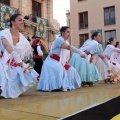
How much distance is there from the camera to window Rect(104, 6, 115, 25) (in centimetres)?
2611

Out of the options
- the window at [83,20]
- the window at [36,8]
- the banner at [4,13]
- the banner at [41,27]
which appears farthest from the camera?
the window at [83,20]

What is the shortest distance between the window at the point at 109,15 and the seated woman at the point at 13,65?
22955 mm

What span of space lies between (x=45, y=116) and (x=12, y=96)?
1.55 metres

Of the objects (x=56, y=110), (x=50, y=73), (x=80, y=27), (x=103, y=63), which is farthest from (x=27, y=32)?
(x=56, y=110)

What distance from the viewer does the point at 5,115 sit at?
2.44 m

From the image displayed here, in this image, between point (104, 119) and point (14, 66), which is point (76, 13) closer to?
point (14, 66)

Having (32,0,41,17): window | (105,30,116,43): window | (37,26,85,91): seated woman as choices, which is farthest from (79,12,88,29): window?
(37,26,85,91): seated woman

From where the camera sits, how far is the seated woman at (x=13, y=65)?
3.83 metres

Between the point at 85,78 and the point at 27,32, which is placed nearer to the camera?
the point at 85,78

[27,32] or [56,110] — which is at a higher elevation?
[27,32]

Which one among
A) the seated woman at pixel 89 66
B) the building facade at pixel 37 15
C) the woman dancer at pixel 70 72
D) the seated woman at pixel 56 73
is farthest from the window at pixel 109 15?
the seated woman at pixel 56 73

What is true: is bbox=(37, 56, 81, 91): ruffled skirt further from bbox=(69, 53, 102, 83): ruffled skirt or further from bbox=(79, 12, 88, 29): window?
bbox=(79, 12, 88, 29): window

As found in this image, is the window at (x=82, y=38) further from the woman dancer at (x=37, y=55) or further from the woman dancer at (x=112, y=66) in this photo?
the woman dancer at (x=112, y=66)

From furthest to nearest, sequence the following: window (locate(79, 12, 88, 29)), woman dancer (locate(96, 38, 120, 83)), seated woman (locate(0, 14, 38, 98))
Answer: window (locate(79, 12, 88, 29)) → woman dancer (locate(96, 38, 120, 83)) → seated woman (locate(0, 14, 38, 98))
